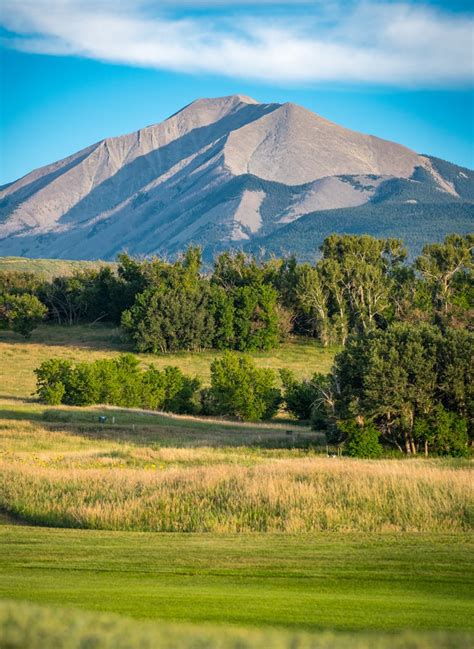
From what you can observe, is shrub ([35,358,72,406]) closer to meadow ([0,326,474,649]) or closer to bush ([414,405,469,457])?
meadow ([0,326,474,649])

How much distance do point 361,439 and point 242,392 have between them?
20783mm

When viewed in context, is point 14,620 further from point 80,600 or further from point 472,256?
point 472,256

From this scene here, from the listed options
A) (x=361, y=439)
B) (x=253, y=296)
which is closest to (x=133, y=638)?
(x=361, y=439)

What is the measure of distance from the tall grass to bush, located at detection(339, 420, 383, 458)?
14.4 m

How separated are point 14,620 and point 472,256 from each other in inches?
3991

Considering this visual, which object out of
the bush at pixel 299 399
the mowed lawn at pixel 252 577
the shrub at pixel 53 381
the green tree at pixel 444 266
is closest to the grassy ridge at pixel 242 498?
the mowed lawn at pixel 252 577

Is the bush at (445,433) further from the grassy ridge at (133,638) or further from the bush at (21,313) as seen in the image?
the bush at (21,313)

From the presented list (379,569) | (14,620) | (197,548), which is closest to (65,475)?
(197,548)

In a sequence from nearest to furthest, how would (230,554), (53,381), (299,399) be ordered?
(230,554)
(299,399)
(53,381)

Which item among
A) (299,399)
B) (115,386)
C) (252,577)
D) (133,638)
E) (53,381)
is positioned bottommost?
(299,399)

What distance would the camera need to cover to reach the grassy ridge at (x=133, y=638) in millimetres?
3859

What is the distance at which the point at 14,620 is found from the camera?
13.4 ft

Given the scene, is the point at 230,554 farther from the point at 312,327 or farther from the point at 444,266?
the point at 444,266

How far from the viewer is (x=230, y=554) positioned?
13.7 m
